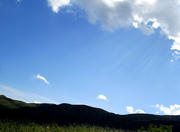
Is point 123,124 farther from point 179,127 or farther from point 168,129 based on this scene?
point 168,129

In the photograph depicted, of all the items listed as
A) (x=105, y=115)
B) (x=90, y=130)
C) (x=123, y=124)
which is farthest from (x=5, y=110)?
(x=90, y=130)

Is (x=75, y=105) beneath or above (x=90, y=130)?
above

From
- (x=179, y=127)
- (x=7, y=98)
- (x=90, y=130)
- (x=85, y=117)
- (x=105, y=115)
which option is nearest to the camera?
(x=90, y=130)

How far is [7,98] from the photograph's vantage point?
238ft

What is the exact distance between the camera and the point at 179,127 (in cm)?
3447

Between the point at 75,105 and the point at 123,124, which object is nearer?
the point at 123,124

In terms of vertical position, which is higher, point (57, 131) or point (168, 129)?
point (168, 129)

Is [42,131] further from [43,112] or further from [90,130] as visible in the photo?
[43,112]

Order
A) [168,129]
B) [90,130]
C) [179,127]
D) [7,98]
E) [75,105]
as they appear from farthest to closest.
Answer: [7,98] → [75,105] → [179,127] → [168,129] → [90,130]

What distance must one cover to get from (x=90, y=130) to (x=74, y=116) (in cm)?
3677

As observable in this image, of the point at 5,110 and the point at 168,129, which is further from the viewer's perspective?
the point at 5,110

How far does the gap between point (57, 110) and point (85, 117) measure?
28.3 ft

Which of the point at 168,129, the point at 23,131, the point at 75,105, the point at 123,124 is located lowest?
the point at 23,131

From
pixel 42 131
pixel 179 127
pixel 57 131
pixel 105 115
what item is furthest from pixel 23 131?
pixel 105 115
